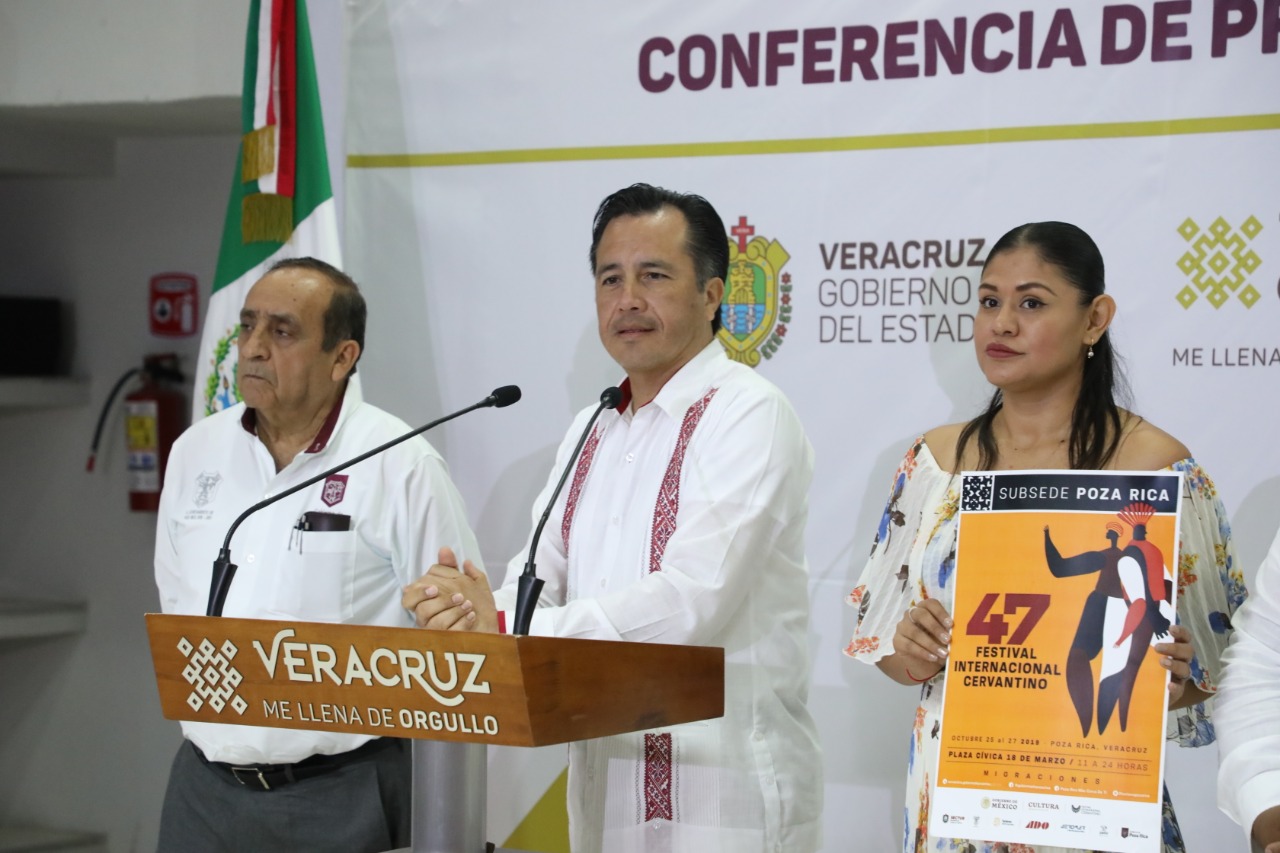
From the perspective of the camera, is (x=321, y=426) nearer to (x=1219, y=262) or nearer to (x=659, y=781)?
(x=659, y=781)

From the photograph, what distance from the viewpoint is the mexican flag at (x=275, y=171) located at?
12.2ft

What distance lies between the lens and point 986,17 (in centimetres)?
331

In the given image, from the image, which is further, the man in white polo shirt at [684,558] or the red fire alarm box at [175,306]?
the red fire alarm box at [175,306]

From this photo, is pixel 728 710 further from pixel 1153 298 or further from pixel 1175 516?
pixel 1153 298

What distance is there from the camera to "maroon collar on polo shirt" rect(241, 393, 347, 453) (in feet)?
9.45

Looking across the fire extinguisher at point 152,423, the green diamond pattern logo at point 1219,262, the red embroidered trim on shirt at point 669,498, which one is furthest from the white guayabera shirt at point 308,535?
the fire extinguisher at point 152,423

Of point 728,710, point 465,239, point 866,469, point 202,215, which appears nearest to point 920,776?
point 728,710

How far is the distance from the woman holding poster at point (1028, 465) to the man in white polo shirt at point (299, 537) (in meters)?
1.01

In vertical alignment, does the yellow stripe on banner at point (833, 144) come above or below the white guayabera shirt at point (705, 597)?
above

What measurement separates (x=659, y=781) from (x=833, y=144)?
1757mm

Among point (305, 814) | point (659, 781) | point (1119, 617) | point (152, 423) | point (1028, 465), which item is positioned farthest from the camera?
point (152, 423)

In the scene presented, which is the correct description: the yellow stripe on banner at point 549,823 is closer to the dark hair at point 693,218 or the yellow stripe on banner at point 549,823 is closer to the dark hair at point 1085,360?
the dark hair at point 693,218

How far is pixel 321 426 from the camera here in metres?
2.96

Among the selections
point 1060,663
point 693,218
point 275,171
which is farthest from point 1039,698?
point 275,171
